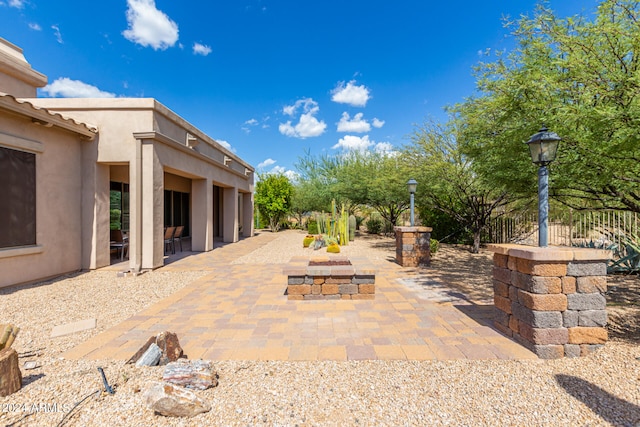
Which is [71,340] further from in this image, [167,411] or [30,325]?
[167,411]

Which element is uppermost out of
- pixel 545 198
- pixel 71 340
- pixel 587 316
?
pixel 545 198

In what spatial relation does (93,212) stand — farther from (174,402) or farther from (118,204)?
(174,402)

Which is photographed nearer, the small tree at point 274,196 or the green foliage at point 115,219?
the green foliage at point 115,219

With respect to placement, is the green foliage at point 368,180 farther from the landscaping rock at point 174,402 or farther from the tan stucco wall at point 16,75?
the tan stucco wall at point 16,75

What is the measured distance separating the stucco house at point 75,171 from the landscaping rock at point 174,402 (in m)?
5.76

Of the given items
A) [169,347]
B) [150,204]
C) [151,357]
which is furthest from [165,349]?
[150,204]

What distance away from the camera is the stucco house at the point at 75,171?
5.54m

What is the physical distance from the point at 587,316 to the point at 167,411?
4.03 metres

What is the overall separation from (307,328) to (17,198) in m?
6.44

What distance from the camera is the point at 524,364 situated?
279 centimetres

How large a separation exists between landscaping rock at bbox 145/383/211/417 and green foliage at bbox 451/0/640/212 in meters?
5.12

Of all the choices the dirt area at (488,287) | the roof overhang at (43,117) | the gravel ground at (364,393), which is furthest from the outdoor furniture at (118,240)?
the dirt area at (488,287)

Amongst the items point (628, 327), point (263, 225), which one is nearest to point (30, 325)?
point (628, 327)

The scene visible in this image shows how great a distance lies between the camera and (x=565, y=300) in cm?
289
